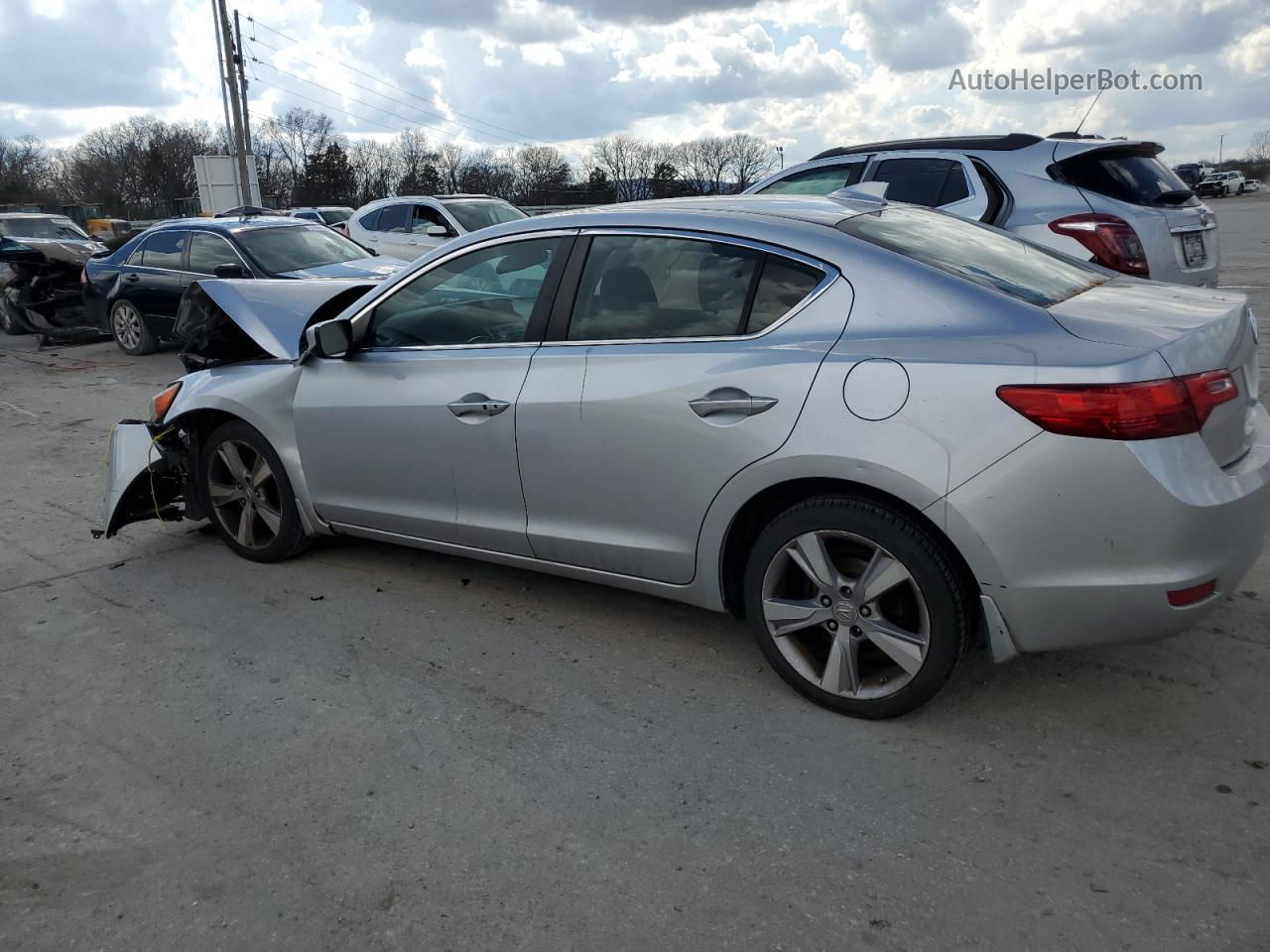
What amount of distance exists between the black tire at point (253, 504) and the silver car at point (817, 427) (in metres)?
0.19

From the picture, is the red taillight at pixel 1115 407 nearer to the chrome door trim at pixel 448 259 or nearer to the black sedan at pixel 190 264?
the chrome door trim at pixel 448 259

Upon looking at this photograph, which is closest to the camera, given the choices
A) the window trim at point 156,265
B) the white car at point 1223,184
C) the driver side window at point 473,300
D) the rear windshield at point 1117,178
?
the driver side window at point 473,300

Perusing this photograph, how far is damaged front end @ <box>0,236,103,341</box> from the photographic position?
568 inches

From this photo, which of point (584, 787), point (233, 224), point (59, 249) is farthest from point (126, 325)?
point (584, 787)

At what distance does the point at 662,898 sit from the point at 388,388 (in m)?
2.50

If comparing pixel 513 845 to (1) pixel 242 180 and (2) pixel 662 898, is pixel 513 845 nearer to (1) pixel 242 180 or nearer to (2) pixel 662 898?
(2) pixel 662 898

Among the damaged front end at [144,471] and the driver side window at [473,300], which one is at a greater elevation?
the driver side window at [473,300]

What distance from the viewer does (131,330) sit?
1312cm

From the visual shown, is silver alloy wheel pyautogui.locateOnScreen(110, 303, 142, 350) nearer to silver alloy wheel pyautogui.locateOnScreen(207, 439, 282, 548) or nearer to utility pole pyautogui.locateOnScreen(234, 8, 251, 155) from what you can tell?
silver alloy wheel pyautogui.locateOnScreen(207, 439, 282, 548)

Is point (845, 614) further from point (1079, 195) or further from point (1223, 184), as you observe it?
point (1223, 184)

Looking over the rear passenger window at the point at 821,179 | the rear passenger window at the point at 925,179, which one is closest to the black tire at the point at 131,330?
the rear passenger window at the point at 821,179

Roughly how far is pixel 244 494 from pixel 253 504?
0.08 metres

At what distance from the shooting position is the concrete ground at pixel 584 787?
2.57 metres

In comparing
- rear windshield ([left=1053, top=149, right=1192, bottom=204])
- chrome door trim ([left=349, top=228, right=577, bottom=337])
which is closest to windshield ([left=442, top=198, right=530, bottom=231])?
rear windshield ([left=1053, top=149, right=1192, bottom=204])
